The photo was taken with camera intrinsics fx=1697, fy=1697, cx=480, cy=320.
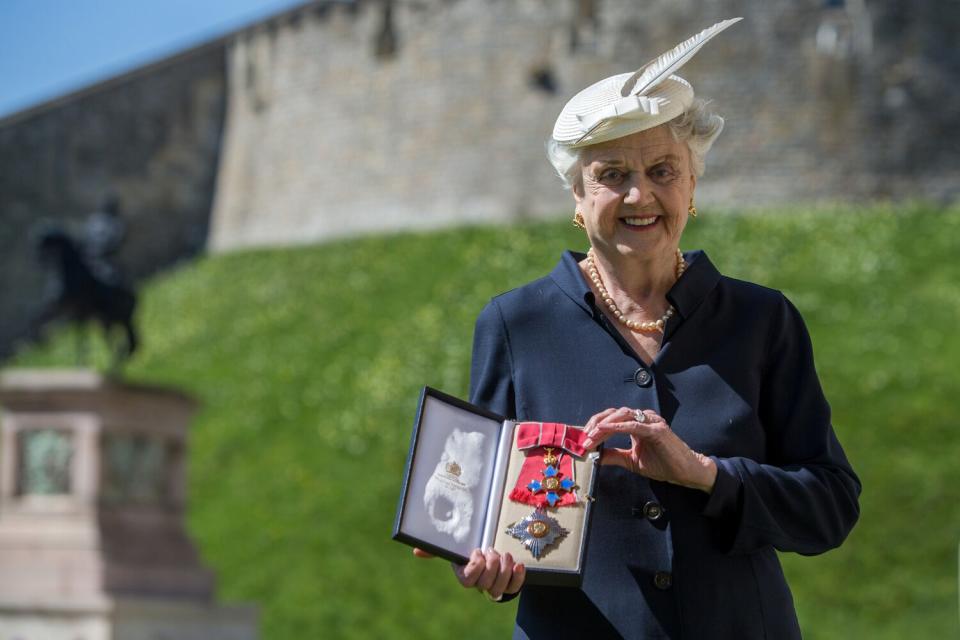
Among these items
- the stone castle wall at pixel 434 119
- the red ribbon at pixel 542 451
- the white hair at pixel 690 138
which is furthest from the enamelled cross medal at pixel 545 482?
the stone castle wall at pixel 434 119

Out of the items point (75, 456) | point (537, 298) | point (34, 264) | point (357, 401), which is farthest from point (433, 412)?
point (34, 264)

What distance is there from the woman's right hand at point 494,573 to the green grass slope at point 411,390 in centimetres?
959

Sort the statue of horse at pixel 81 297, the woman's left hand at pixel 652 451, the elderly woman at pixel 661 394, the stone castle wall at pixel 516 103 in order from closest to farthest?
the woman's left hand at pixel 652 451 < the elderly woman at pixel 661 394 < the statue of horse at pixel 81 297 < the stone castle wall at pixel 516 103

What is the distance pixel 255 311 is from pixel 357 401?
5175mm

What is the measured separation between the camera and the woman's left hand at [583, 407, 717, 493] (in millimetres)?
2400

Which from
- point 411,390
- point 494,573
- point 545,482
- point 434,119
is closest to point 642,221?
point 545,482

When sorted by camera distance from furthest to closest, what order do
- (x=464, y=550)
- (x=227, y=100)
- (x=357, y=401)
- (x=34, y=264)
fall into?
1. (x=227, y=100)
2. (x=34, y=264)
3. (x=357, y=401)
4. (x=464, y=550)

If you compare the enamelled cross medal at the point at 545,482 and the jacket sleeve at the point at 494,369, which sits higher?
the jacket sleeve at the point at 494,369

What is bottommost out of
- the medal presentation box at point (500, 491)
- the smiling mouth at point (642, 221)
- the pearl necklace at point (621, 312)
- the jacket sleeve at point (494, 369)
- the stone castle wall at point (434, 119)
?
the medal presentation box at point (500, 491)

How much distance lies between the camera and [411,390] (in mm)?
17547

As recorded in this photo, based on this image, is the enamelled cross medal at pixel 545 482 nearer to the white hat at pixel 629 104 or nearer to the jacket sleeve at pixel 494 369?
the jacket sleeve at pixel 494 369

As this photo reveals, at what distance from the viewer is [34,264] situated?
28.2 meters

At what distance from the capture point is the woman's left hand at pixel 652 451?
240 cm

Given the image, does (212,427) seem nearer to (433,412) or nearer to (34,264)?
(34,264)
